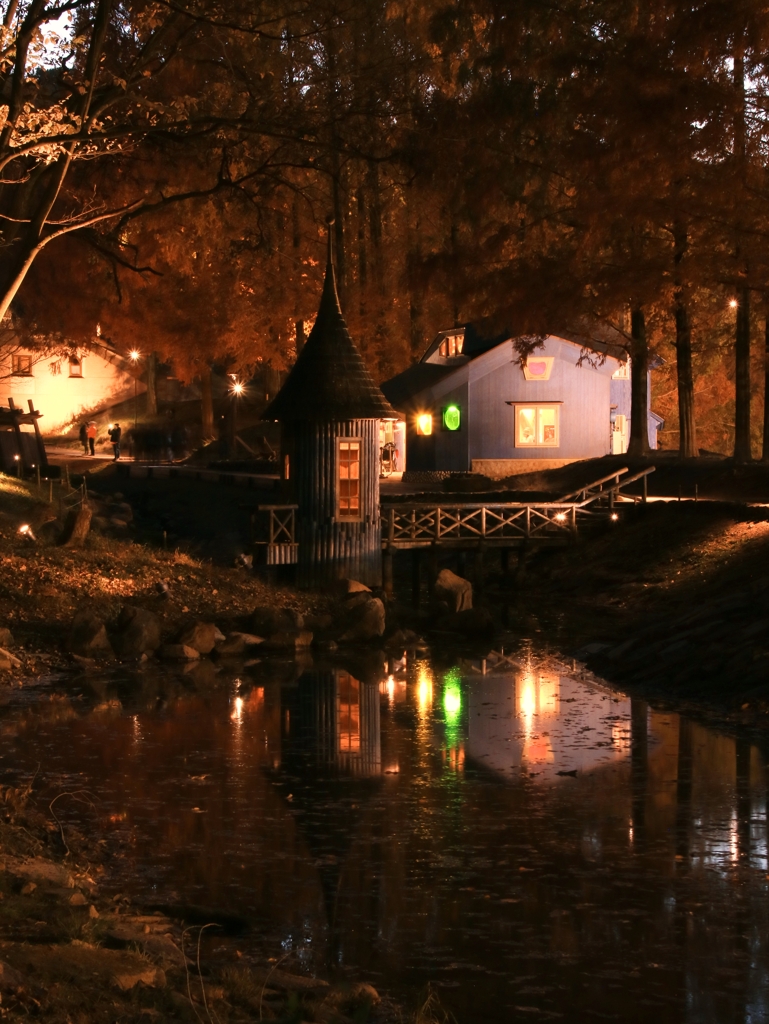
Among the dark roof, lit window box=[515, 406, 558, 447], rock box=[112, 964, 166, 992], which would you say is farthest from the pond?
the dark roof

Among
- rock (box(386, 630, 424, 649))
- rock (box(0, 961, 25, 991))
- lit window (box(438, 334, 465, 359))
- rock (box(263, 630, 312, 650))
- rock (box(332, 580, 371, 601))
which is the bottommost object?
rock (box(386, 630, 424, 649))

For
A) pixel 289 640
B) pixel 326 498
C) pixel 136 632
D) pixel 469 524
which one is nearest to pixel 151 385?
pixel 469 524

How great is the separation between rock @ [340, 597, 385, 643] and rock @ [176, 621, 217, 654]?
2890mm

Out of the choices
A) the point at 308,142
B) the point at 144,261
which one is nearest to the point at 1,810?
the point at 308,142

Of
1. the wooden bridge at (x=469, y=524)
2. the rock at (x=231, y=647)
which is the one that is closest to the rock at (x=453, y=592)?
the wooden bridge at (x=469, y=524)

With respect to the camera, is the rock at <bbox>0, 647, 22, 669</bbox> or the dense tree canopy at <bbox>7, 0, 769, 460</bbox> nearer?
the rock at <bbox>0, 647, 22, 669</bbox>

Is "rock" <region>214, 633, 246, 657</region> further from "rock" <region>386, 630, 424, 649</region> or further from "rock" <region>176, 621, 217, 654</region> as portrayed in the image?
"rock" <region>386, 630, 424, 649</region>

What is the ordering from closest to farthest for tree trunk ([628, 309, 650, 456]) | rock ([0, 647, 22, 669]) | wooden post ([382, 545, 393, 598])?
rock ([0, 647, 22, 669]), wooden post ([382, 545, 393, 598]), tree trunk ([628, 309, 650, 456])

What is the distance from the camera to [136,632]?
74.7 feet

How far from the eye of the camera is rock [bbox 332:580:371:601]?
2800cm

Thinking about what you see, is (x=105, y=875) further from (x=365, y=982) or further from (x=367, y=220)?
(x=367, y=220)

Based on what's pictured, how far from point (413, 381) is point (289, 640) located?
28.1 m

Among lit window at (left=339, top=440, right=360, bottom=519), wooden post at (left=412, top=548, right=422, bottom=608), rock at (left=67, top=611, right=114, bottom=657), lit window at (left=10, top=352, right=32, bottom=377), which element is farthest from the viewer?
lit window at (left=10, top=352, right=32, bottom=377)

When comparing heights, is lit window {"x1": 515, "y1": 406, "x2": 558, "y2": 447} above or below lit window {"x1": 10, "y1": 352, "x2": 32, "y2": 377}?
below
